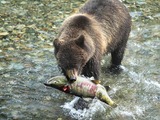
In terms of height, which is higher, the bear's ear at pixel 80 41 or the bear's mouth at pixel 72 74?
the bear's ear at pixel 80 41

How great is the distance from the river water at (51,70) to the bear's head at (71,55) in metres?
1.14

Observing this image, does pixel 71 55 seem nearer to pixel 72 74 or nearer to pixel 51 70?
pixel 72 74

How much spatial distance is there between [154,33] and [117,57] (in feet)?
7.66

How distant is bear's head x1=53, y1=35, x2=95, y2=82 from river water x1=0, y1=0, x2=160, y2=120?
1145mm

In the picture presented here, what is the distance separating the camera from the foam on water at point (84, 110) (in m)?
6.30

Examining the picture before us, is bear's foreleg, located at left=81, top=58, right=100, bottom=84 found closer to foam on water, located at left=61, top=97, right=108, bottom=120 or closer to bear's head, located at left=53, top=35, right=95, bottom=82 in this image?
foam on water, located at left=61, top=97, right=108, bottom=120

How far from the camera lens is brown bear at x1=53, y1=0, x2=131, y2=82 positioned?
5.48m

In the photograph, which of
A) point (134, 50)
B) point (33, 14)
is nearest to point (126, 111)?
point (134, 50)

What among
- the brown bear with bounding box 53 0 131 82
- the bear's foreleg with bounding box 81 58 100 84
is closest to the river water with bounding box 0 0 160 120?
the bear's foreleg with bounding box 81 58 100 84

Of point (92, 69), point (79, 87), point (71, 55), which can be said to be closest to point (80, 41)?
point (71, 55)

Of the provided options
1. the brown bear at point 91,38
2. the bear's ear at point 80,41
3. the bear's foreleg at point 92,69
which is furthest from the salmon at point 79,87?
the bear's foreleg at point 92,69

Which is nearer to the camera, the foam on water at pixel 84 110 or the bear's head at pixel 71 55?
the bear's head at pixel 71 55

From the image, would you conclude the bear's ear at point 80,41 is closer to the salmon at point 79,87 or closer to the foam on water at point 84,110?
the salmon at point 79,87

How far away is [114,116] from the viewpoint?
20.8 ft
